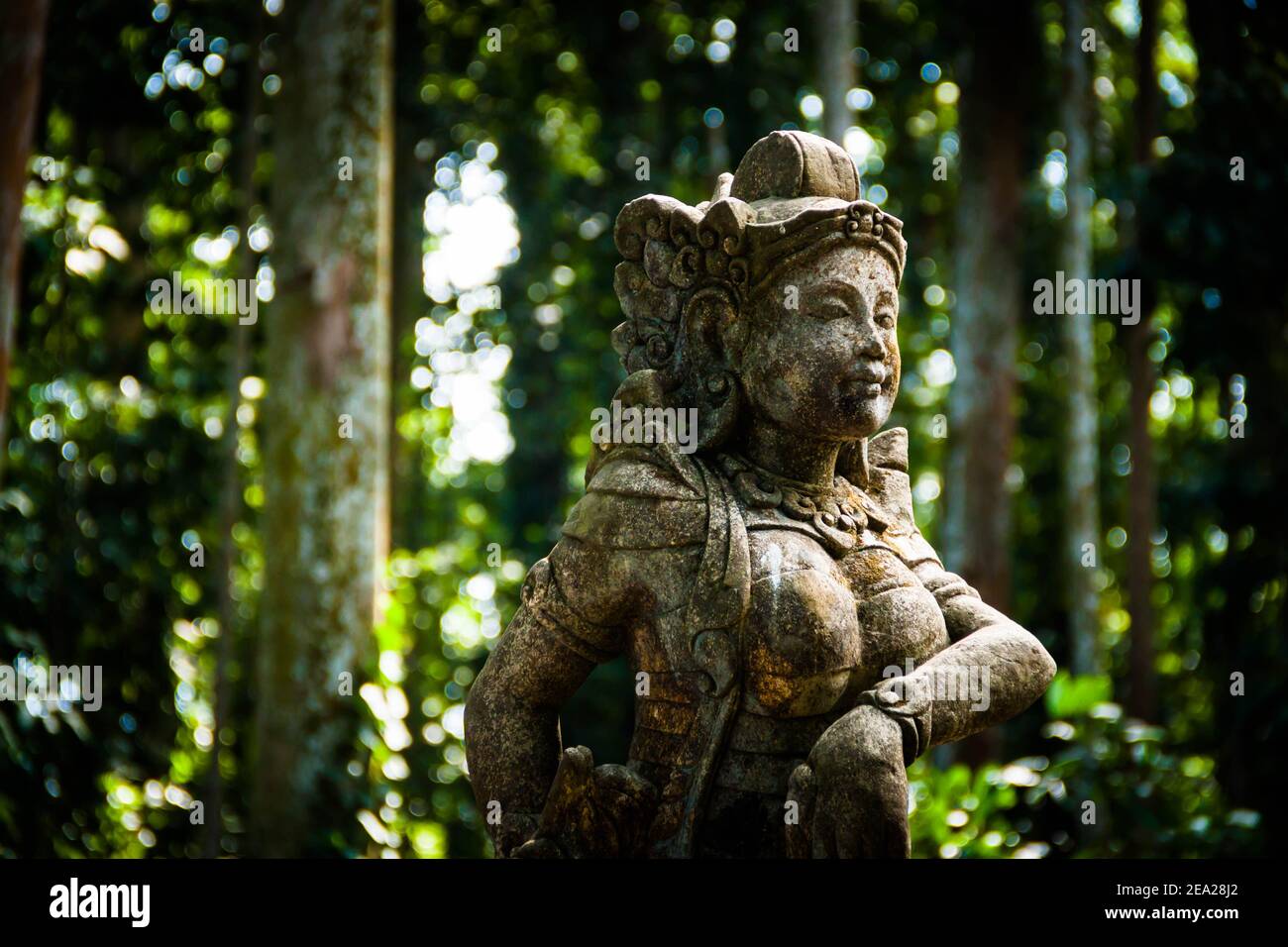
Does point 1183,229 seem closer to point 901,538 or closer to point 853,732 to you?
point 901,538

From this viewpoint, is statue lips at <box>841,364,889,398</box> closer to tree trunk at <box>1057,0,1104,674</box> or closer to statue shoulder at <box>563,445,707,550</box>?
statue shoulder at <box>563,445,707,550</box>

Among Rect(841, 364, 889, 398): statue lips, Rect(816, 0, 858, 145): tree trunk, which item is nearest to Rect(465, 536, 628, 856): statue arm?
Rect(841, 364, 889, 398): statue lips

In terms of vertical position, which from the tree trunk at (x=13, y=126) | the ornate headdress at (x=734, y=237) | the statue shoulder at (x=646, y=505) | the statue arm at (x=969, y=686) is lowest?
the statue arm at (x=969, y=686)

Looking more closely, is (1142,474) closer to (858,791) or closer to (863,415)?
(863,415)

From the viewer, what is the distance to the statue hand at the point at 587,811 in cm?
335

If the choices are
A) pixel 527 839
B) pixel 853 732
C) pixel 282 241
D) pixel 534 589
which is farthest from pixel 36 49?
pixel 853 732

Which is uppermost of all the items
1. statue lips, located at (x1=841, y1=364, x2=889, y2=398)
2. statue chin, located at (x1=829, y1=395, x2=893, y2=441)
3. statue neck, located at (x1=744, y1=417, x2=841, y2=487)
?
statue lips, located at (x1=841, y1=364, x2=889, y2=398)

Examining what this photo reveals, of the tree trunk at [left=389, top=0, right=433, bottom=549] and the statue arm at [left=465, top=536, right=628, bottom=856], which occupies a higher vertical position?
the tree trunk at [left=389, top=0, right=433, bottom=549]

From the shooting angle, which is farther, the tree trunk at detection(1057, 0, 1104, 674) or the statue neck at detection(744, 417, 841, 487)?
the tree trunk at detection(1057, 0, 1104, 674)

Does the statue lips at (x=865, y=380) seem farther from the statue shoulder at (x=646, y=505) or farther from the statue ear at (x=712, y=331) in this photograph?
the statue shoulder at (x=646, y=505)

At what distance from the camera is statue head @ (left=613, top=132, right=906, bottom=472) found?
11.7ft

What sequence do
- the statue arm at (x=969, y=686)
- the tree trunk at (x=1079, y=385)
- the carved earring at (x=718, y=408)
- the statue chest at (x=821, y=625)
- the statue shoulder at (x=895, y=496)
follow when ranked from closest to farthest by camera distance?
the statue arm at (x=969, y=686) < the statue chest at (x=821, y=625) < the carved earring at (x=718, y=408) < the statue shoulder at (x=895, y=496) < the tree trunk at (x=1079, y=385)

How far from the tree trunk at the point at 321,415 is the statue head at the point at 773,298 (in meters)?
4.45

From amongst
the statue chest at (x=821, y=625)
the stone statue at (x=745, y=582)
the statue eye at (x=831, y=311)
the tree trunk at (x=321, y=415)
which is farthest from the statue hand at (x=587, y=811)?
the tree trunk at (x=321, y=415)
